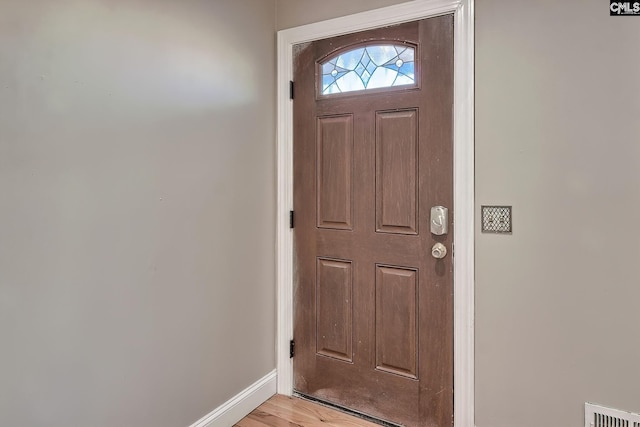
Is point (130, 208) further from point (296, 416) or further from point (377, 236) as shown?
point (296, 416)

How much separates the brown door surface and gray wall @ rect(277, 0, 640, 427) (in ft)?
0.61

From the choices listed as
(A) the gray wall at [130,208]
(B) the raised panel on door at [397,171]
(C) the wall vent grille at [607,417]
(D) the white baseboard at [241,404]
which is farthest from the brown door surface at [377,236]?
(C) the wall vent grille at [607,417]

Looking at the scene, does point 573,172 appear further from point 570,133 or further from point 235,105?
point 235,105

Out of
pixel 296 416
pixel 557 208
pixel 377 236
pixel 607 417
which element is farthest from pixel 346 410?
pixel 557 208

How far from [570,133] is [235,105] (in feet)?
5.11

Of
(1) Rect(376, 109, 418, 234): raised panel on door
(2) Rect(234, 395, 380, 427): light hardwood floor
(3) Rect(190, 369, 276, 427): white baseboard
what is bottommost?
(2) Rect(234, 395, 380, 427): light hardwood floor

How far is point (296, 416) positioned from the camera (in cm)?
211

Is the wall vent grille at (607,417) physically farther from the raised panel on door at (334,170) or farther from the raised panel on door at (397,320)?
the raised panel on door at (334,170)

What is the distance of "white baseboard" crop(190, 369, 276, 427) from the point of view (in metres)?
1.92

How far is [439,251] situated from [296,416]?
3.85ft

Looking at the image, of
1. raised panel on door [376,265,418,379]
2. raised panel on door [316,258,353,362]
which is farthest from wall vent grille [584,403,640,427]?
raised panel on door [316,258,353,362]

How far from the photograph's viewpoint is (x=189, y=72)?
1.77 metres

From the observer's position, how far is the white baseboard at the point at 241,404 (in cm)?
192

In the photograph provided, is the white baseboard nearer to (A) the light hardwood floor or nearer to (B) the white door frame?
(A) the light hardwood floor
